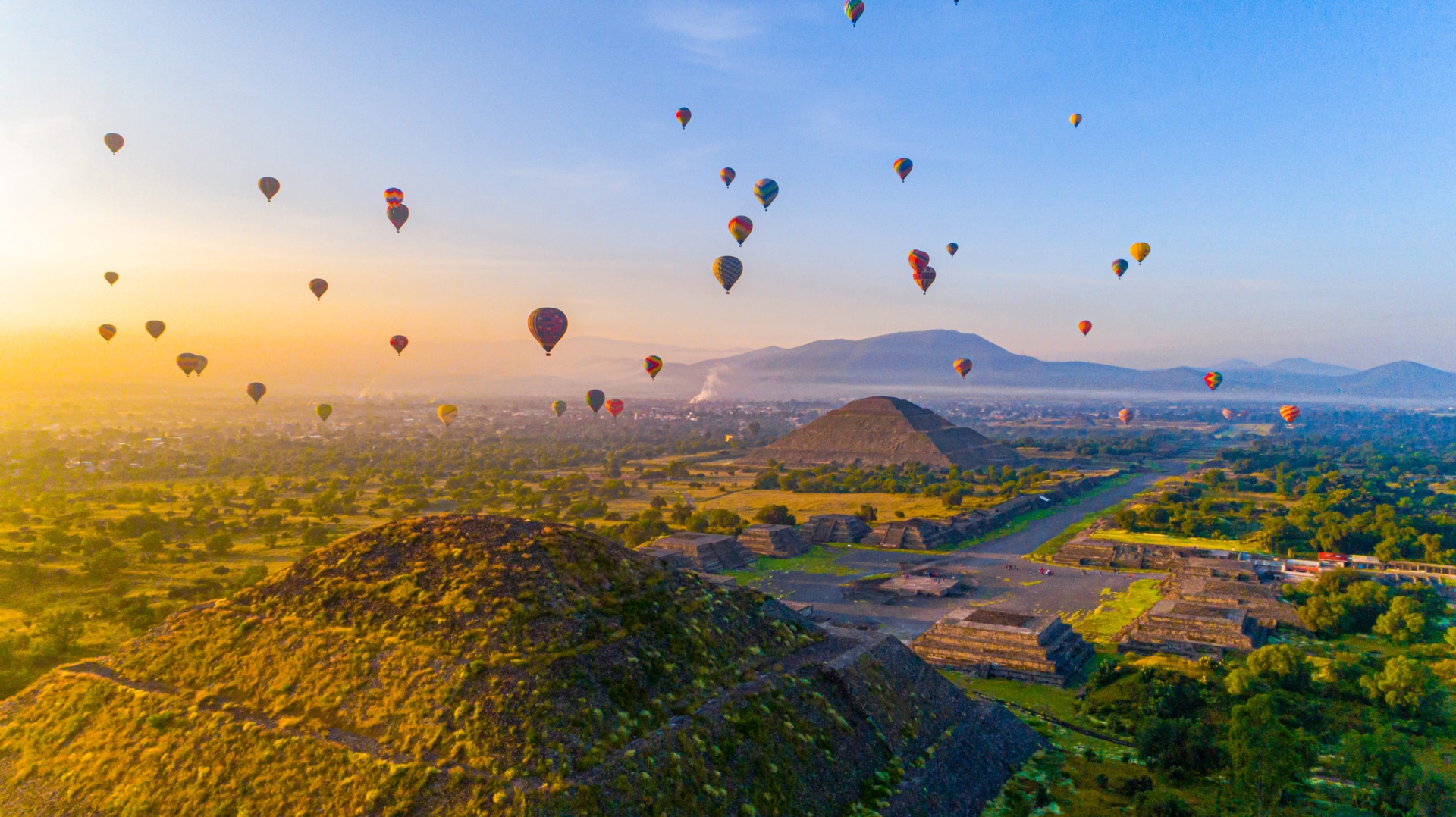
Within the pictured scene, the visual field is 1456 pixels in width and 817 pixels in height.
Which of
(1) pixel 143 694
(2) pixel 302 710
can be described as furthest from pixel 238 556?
(2) pixel 302 710

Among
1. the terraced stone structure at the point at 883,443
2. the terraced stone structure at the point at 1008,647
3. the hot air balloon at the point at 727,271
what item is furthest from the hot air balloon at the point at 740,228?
the terraced stone structure at the point at 883,443

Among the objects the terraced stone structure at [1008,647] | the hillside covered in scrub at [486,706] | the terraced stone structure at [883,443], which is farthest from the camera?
the terraced stone structure at [883,443]

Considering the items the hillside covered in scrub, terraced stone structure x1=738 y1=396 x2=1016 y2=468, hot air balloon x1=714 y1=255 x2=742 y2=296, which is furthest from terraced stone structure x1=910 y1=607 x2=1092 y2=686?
terraced stone structure x1=738 y1=396 x2=1016 y2=468

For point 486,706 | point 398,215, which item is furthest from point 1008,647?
point 398,215

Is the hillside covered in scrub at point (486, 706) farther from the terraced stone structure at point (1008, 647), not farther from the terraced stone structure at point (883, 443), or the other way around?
the terraced stone structure at point (883, 443)

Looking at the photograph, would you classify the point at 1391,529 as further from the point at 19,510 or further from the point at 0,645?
the point at 19,510

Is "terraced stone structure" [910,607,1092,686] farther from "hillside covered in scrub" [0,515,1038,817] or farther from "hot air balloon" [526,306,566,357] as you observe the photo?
"hot air balloon" [526,306,566,357]
